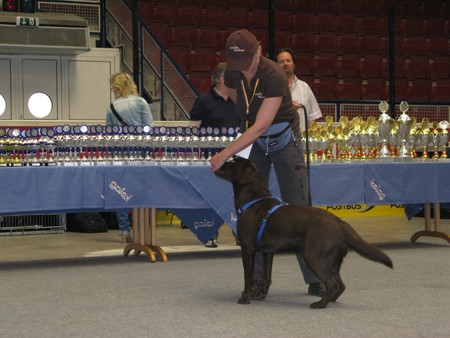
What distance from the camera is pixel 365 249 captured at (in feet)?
12.5

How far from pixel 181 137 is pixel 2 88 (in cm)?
636

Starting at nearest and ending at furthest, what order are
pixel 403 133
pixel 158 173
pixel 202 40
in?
1. pixel 158 173
2. pixel 403 133
3. pixel 202 40

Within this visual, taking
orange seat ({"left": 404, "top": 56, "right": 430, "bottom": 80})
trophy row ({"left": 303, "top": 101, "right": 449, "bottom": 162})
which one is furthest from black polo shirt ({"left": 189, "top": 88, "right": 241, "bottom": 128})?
orange seat ({"left": 404, "top": 56, "right": 430, "bottom": 80})

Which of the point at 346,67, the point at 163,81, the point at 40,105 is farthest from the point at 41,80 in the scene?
the point at 346,67

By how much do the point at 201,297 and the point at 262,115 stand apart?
94 cm

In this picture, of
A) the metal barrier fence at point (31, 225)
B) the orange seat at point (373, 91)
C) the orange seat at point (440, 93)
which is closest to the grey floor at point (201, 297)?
the metal barrier fence at point (31, 225)

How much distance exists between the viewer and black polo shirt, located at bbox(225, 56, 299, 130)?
4.08m

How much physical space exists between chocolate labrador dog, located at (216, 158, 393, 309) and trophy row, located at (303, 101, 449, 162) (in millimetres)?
2172

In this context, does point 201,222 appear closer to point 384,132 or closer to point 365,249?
point 384,132

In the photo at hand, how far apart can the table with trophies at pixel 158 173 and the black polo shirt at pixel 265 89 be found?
138cm

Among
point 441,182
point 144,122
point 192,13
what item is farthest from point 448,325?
point 192,13

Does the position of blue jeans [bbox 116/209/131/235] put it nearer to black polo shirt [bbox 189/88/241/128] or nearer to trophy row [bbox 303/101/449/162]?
black polo shirt [bbox 189/88/241/128]

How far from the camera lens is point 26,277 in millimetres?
4988

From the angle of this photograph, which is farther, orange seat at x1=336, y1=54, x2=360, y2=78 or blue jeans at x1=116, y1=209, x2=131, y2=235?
orange seat at x1=336, y1=54, x2=360, y2=78
